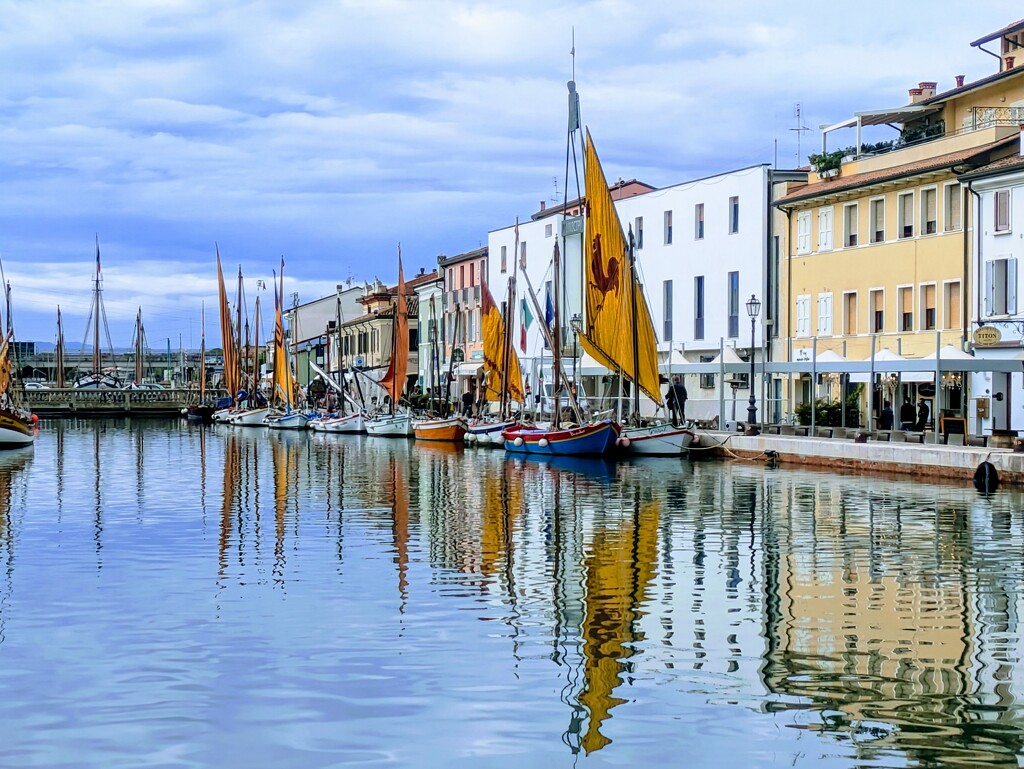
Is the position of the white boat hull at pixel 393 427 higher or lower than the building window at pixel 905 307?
lower

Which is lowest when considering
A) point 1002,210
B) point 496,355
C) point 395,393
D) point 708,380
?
point 395,393

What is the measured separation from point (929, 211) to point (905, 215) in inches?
64.7

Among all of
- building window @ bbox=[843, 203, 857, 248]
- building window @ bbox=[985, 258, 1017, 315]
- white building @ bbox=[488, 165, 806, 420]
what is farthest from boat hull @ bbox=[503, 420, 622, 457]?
building window @ bbox=[985, 258, 1017, 315]

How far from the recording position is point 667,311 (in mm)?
76250

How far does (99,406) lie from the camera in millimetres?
133000

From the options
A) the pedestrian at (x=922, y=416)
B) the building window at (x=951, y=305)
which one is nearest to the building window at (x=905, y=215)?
the building window at (x=951, y=305)

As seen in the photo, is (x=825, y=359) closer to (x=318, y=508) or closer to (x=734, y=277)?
(x=734, y=277)

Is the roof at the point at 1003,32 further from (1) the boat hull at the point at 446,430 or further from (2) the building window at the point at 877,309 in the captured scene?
(1) the boat hull at the point at 446,430

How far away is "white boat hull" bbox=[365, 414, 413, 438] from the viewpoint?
82.9m

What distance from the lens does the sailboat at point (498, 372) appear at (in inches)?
2687

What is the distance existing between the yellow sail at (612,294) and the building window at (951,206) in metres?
11.8

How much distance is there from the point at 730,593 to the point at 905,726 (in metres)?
7.95

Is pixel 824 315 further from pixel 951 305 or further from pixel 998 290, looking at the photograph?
pixel 998 290

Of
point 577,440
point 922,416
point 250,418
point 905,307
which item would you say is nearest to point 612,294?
point 577,440
